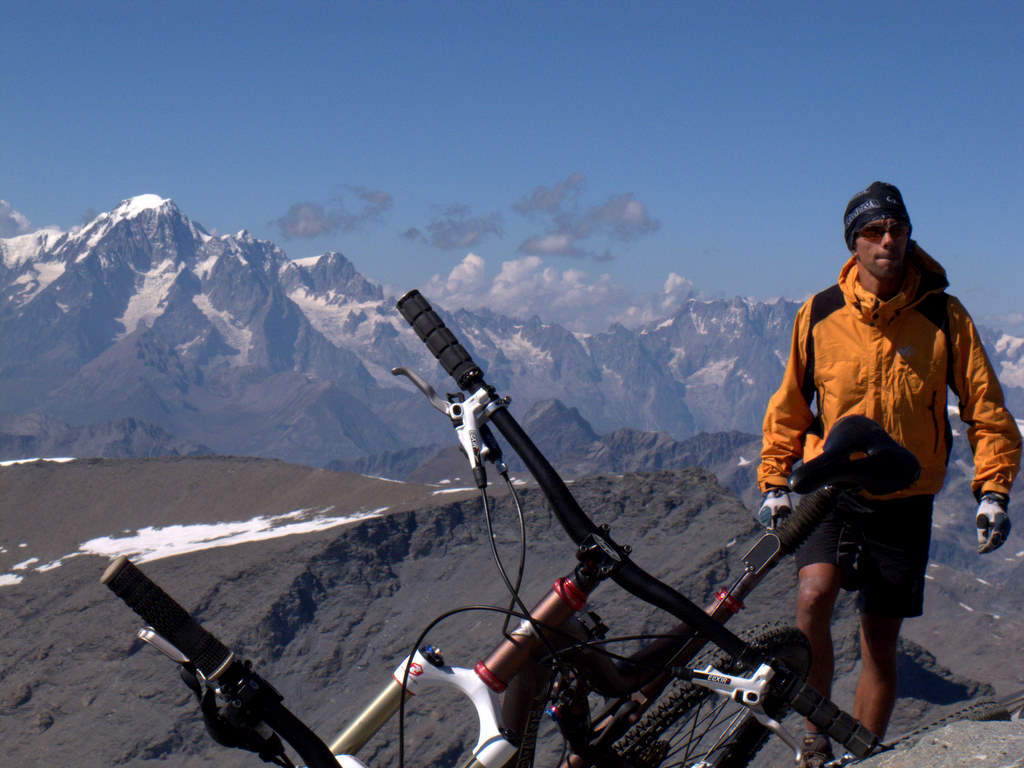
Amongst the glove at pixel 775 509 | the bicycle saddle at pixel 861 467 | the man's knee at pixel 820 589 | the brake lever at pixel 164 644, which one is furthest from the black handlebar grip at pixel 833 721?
the brake lever at pixel 164 644

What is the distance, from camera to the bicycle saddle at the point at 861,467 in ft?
13.3

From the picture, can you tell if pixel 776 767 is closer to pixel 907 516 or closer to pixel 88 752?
pixel 907 516

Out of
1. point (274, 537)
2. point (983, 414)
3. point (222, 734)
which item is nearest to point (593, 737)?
point (222, 734)

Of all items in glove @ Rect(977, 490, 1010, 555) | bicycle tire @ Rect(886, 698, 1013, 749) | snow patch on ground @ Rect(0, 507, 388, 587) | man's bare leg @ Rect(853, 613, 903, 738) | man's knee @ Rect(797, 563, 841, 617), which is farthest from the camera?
snow patch on ground @ Rect(0, 507, 388, 587)

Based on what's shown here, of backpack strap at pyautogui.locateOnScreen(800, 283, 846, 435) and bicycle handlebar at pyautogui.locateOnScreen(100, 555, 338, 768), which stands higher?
bicycle handlebar at pyautogui.locateOnScreen(100, 555, 338, 768)

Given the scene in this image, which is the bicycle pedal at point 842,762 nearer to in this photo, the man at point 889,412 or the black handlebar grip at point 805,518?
the man at point 889,412

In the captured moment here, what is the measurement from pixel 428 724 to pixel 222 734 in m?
29.3

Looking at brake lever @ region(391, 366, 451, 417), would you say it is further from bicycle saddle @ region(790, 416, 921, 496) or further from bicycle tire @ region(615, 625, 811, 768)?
bicycle tire @ region(615, 625, 811, 768)

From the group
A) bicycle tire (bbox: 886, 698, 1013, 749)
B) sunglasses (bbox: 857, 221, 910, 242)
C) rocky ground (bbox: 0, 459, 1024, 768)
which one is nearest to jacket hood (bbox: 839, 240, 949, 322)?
sunglasses (bbox: 857, 221, 910, 242)

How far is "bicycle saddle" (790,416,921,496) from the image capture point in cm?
406

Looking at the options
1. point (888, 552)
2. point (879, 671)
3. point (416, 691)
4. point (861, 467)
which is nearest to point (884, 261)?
point (861, 467)

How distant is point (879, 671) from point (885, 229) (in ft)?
8.49

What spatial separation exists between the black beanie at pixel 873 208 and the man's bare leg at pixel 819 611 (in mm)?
1945

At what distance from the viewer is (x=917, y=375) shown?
5.00 meters
